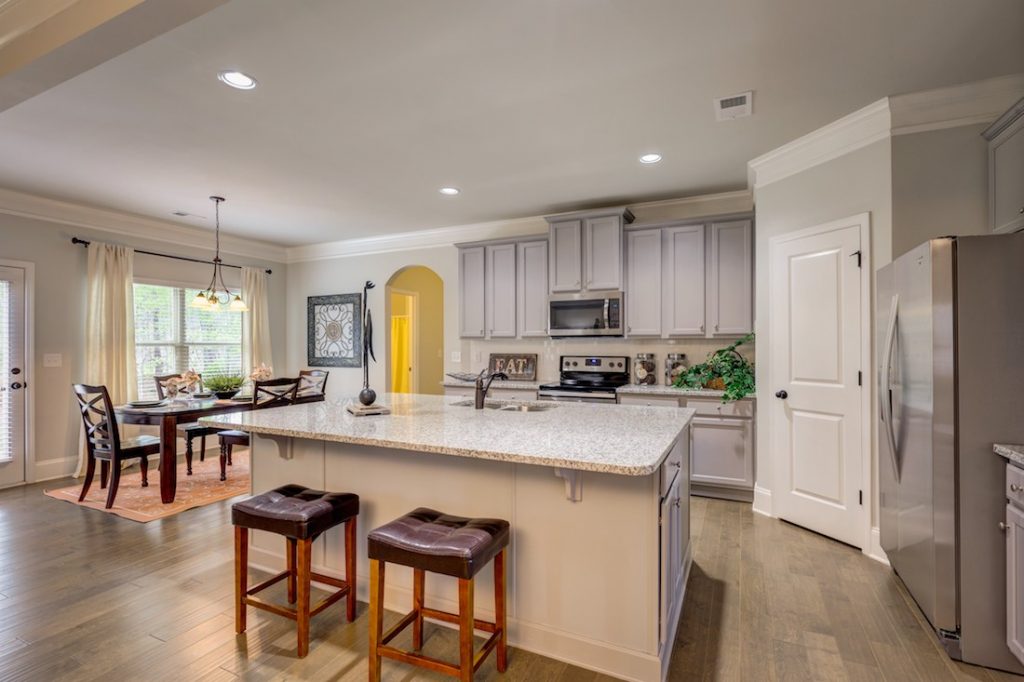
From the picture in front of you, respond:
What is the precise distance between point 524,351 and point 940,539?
3.88 m

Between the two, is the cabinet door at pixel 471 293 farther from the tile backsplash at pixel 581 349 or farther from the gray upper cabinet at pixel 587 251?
the gray upper cabinet at pixel 587 251

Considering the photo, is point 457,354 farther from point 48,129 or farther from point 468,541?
point 468,541

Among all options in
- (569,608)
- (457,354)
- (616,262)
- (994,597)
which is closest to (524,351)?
(457,354)

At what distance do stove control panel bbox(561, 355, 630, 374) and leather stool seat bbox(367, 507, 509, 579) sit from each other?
126 inches

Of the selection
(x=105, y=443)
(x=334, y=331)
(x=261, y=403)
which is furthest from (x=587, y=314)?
(x=105, y=443)

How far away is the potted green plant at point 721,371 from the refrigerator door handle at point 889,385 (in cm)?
151

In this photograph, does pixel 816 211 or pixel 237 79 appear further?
pixel 816 211

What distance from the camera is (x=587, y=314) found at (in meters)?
4.84

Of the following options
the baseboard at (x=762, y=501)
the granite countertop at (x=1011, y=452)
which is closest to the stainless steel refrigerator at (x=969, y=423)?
the granite countertop at (x=1011, y=452)

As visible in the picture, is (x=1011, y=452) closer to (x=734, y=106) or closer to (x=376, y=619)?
(x=734, y=106)

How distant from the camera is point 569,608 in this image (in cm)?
198

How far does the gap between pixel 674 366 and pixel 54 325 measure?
231 inches

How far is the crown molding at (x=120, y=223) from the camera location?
14.8 ft

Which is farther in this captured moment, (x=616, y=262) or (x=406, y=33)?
(x=616, y=262)
